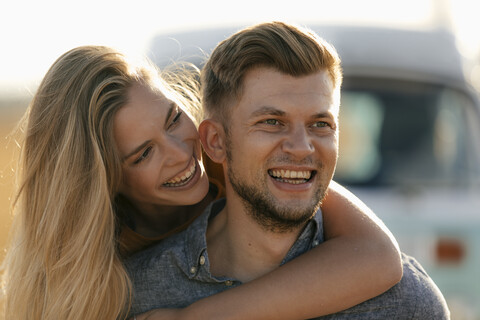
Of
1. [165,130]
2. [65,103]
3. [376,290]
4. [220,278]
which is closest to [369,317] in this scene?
[376,290]

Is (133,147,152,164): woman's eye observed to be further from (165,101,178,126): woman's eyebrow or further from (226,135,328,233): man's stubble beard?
(226,135,328,233): man's stubble beard

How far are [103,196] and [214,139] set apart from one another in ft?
1.73

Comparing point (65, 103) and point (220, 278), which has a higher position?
point (65, 103)

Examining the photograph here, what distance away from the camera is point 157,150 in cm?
356

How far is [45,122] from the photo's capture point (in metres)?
3.56

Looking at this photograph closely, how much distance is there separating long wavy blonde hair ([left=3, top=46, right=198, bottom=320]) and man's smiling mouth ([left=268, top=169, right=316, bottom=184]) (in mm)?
742

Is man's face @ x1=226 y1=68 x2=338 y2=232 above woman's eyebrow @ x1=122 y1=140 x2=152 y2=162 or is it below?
above

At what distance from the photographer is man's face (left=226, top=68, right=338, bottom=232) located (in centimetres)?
317

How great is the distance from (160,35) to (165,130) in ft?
11.4

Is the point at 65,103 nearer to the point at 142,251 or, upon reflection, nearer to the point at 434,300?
the point at 142,251

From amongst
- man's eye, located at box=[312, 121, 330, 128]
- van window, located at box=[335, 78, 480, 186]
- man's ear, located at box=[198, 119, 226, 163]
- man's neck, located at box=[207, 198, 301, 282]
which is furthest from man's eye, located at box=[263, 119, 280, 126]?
van window, located at box=[335, 78, 480, 186]

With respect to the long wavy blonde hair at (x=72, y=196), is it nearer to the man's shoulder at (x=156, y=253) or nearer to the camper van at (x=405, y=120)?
the man's shoulder at (x=156, y=253)

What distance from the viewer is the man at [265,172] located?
3.18m

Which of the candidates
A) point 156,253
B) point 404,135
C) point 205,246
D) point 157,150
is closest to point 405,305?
point 205,246
